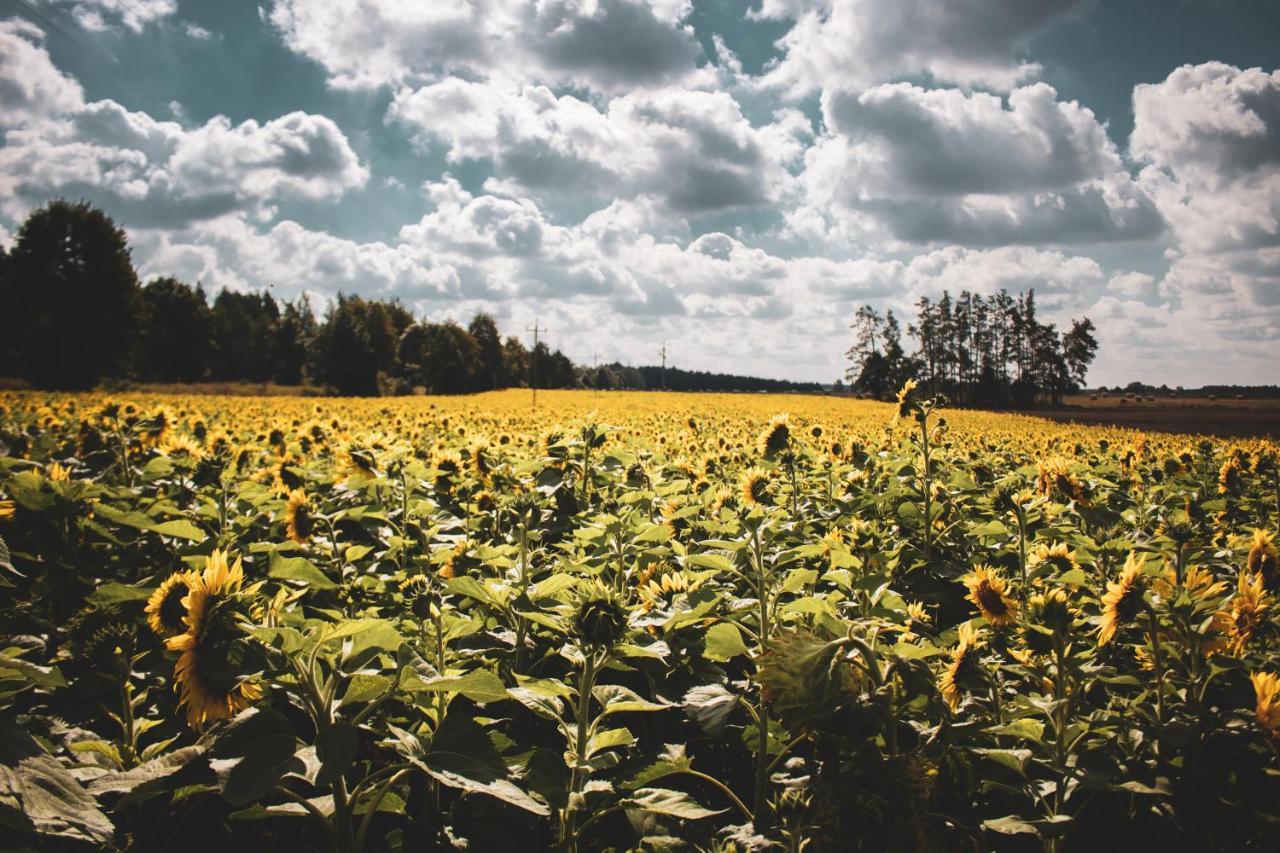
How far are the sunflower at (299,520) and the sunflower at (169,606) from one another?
164 centimetres

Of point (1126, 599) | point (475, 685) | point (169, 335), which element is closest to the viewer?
point (475, 685)

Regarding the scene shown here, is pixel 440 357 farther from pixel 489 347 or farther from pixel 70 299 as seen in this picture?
pixel 70 299

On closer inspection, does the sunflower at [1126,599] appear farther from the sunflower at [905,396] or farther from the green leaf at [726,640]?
the sunflower at [905,396]

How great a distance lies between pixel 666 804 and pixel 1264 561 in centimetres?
271

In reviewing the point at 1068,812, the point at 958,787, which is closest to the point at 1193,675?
the point at 1068,812

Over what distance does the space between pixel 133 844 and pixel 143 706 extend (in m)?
→ 0.78

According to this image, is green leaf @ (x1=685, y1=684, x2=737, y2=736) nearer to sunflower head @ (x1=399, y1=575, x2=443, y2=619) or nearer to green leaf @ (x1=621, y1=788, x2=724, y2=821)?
green leaf @ (x1=621, y1=788, x2=724, y2=821)

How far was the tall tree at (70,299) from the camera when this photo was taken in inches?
1432

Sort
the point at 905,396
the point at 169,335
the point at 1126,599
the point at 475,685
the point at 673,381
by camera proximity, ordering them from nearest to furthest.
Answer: the point at 475,685
the point at 1126,599
the point at 905,396
the point at 169,335
the point at 673,381

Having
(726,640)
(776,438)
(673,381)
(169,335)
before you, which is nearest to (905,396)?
(776,438)

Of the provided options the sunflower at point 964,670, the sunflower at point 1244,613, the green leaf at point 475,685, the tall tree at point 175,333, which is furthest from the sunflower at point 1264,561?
the tall tree at point 175,333

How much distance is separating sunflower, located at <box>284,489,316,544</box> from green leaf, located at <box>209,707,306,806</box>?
7.17 feet

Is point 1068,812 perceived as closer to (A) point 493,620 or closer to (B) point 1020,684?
(B) point 1020,684

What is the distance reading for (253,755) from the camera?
1102mm
